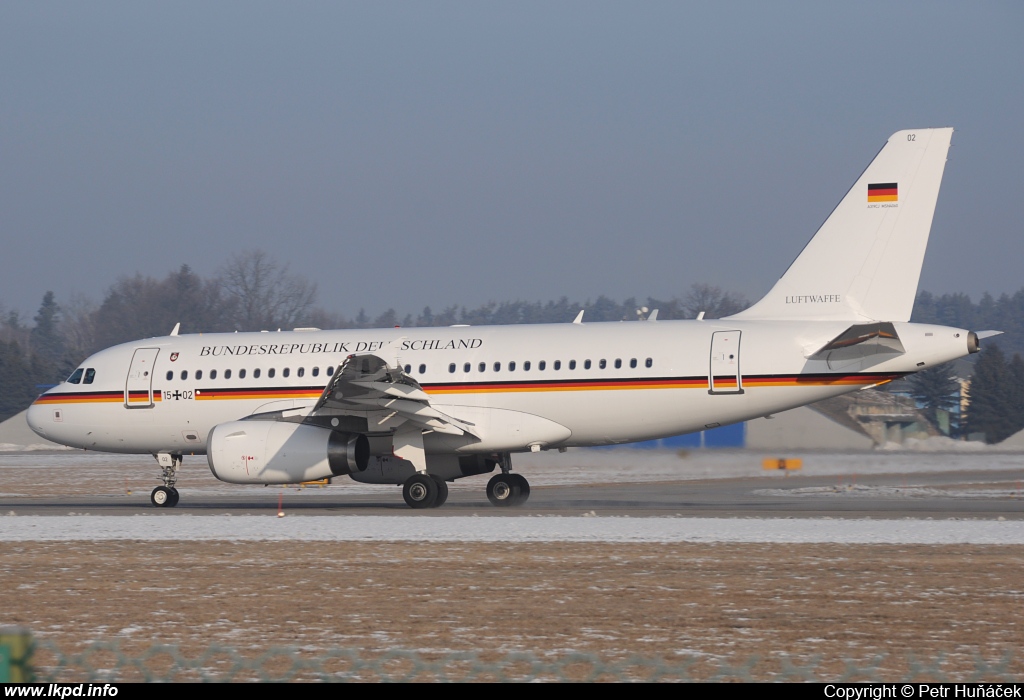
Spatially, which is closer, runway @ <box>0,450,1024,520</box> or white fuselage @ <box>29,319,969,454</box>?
white fuselage @ <box>29,319,969,454</box>

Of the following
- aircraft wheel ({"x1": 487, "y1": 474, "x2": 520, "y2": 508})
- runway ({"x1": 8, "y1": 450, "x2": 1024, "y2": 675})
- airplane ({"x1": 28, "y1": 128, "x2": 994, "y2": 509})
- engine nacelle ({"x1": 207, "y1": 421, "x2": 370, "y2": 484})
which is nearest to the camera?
runway ({"x1": 8, "y1": 450, "x2": 1024, "y2": 675})

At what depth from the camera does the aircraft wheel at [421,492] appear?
2169cm

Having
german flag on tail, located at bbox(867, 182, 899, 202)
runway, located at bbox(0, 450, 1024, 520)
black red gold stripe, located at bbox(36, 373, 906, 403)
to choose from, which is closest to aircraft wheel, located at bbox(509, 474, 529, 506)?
runway, located at bbox(0, 450, 1024, 520)

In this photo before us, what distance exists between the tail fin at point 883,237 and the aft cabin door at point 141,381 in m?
13.1

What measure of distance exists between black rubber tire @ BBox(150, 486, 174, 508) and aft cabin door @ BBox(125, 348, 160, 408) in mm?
1874

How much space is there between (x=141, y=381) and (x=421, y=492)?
23.2 feet

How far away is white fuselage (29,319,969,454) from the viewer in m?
20.7

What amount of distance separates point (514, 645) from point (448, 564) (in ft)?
16.0

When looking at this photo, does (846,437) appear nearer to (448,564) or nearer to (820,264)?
(820,264)

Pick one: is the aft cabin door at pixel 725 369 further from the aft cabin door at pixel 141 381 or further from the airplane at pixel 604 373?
the aft cabin door at pixel 141 381

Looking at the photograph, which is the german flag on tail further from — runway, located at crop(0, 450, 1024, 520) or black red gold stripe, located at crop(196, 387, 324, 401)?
black red gold stripe, located at crop(196, 387, 324, 401)

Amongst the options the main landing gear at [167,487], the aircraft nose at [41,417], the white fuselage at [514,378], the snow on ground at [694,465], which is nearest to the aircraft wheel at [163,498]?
the main landing gear at [167,487]

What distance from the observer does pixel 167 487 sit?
24.1m

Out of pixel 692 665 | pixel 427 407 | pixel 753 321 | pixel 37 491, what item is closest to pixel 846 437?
pixel 753 321
